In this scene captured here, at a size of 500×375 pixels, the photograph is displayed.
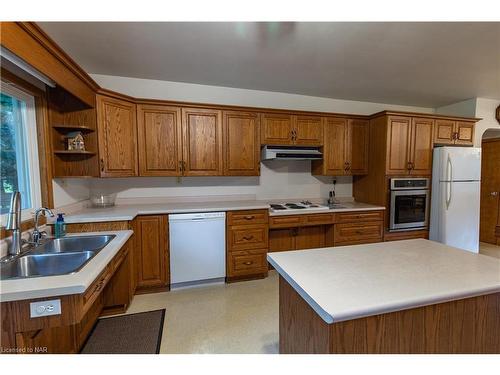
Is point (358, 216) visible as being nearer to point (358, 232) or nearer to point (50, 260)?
point (358, 232)

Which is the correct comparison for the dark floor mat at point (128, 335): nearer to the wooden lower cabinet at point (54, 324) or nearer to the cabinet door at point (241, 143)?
the wooden lower cabinet at point (54, 324)

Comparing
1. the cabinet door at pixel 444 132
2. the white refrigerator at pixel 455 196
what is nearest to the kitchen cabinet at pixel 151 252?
the white refrigerator at pixel 455 196

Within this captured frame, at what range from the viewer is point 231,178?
11.4ft

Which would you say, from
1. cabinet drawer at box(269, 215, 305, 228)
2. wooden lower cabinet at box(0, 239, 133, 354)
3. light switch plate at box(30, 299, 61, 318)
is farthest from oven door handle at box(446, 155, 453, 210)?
light switch plate at box(30, 299, 61, 318)

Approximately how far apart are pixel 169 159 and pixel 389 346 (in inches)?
105

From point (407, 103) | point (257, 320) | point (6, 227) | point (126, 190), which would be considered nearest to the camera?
point (6, 227)

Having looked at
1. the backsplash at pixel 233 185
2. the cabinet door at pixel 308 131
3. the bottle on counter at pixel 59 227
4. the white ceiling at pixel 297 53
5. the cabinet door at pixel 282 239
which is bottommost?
the cabinet door at pixel 282 239

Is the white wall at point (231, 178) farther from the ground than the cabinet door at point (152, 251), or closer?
farther from the ground

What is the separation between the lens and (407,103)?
13.7 ft

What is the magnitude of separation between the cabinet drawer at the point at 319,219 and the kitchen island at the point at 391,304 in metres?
1.79

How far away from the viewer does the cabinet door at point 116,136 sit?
2.49 metres
